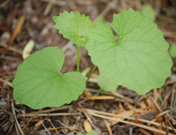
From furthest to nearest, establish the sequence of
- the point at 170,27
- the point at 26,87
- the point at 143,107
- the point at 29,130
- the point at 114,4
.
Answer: the point at 114,4 < the point at 170,27 < the point at 143,107 < the point at 29,130 < the point at 26,87

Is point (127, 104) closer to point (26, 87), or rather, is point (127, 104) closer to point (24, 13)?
point (26, 87)

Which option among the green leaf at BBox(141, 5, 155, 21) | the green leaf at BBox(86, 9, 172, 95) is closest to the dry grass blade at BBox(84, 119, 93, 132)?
the green leaf at BBox(86, 9, 172, 95)

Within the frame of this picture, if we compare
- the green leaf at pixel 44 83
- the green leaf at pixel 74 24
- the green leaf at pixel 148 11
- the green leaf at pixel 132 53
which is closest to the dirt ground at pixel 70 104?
the green leaf at pixel 148 11

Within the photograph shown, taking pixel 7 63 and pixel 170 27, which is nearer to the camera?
pixel 7 63

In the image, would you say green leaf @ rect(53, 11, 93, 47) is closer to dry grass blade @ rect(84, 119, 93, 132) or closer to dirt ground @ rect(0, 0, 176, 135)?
dirt ground @ rect(0, 0, 176, 135)

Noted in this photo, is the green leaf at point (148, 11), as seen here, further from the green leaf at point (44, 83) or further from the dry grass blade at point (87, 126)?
the dry grass blade at point (87, 126)

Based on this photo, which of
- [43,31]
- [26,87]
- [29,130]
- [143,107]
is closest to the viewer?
[26,87]

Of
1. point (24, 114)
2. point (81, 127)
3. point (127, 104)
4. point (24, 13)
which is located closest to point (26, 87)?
point (24, 114)
